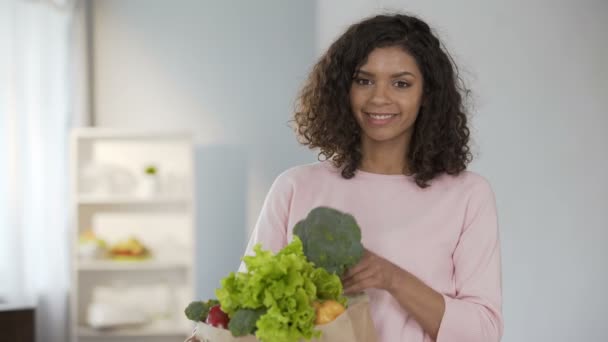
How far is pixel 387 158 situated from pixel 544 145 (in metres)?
1.37

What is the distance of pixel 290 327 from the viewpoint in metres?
1.17

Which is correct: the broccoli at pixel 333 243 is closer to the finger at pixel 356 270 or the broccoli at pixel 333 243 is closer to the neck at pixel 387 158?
the finger at pixel 356 270

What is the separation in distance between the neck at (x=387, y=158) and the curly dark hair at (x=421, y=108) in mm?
16

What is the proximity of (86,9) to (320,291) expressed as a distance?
17.2 ft

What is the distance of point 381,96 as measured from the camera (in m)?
1.53

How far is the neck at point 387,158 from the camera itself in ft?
5.55

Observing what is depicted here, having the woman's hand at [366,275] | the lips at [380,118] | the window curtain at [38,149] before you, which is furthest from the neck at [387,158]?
the window curtain at [38,149]

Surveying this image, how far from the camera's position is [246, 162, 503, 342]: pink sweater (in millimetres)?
1534

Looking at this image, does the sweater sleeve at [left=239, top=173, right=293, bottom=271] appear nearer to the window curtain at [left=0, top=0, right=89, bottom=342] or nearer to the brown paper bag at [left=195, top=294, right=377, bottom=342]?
the brown paper bag at [left=195, top=294, right=377, bottom=342]

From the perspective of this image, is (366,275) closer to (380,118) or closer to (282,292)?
(282,292)

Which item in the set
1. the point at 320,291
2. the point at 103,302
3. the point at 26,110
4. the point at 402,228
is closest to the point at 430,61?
the point at 402,228

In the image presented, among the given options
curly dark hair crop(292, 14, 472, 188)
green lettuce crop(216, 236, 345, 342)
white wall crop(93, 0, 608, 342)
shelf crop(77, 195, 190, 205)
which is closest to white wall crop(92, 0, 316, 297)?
shelf crop(77, 195, 190, 205)

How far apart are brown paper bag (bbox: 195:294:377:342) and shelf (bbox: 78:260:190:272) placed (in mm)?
4284

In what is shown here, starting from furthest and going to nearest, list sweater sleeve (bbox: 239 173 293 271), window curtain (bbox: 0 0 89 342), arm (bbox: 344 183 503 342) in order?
window curtain (bbox: 0 0 89 342) < sweater sleeve (bbox: 239 173 293 271) < arm (bbox: 344 183 503 342)
